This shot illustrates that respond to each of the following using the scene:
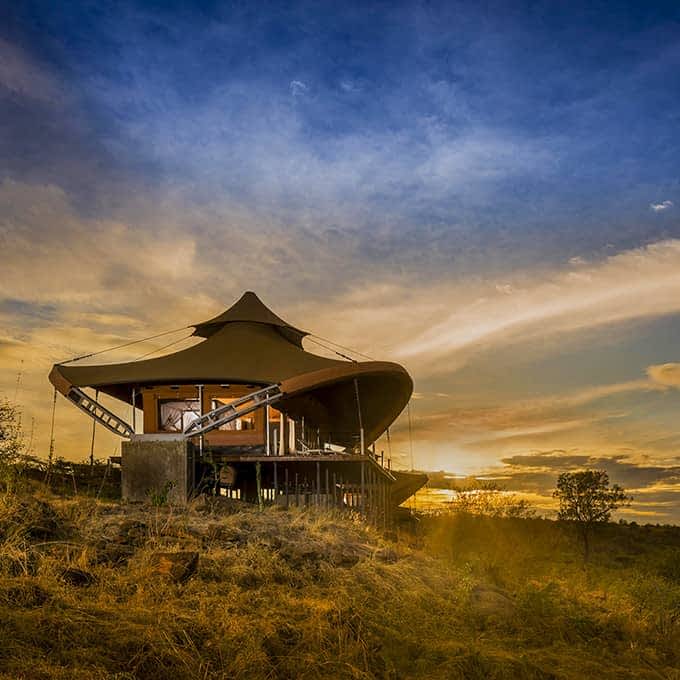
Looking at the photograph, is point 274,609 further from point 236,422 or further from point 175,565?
point 236,422

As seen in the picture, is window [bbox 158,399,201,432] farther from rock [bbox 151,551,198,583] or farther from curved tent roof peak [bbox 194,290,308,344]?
rock [bbox 151,551,198,583]

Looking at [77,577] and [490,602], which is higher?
[77,577]

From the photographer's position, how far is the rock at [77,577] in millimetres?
8609

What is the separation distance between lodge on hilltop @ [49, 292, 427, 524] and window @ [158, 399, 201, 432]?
4 centimetres

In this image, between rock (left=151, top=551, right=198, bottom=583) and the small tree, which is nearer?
rock (left=151, top=551, right=198, bottom=583)

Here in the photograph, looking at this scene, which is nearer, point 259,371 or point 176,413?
point 259,371

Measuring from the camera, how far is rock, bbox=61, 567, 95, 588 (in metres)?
8.61

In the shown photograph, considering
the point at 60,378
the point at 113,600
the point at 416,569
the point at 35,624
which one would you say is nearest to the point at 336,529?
the point at 416,569

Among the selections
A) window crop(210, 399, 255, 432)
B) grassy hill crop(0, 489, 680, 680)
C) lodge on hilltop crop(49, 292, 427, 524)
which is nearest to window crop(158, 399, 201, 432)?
lodge on hilltop crop(49, 292, 427, 524)

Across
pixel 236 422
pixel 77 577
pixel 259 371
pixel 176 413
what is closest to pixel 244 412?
pixel 259 371

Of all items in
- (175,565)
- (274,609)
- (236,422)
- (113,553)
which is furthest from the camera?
(236,422)

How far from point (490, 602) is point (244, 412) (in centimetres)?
1187

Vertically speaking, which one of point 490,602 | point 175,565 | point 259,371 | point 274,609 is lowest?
point 490,602

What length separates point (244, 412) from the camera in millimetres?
21734
